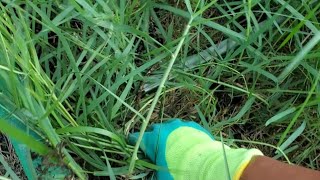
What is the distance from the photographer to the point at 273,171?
3.17 ft

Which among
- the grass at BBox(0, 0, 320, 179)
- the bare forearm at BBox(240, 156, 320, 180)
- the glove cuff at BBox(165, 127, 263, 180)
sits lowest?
the glove cuff at BBox(165, 127, 263, 180)

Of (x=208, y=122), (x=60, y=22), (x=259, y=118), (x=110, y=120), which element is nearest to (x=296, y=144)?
(x=259, y=118)

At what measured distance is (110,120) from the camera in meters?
1.07

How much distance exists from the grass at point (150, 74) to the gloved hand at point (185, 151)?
29 mm

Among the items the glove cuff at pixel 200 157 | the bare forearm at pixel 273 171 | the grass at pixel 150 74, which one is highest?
the grass at pixel 150 74

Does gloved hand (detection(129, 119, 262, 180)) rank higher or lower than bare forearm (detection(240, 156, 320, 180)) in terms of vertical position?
lower

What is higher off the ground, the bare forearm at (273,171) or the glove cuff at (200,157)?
the bare forearm at (273,171)

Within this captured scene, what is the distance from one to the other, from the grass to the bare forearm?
0.10 m

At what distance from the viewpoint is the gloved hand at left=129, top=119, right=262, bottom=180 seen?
3.43 feet

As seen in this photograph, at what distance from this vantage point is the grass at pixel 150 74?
3.18ft

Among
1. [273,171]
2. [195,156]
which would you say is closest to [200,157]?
[195,156]

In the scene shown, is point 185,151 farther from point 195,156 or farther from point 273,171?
point 273,171

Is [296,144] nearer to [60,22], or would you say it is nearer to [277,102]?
[277,102]

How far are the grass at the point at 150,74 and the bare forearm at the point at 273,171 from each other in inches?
3.8
